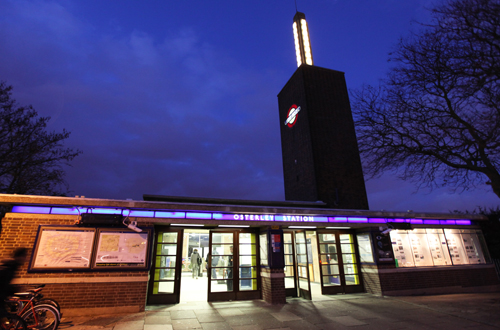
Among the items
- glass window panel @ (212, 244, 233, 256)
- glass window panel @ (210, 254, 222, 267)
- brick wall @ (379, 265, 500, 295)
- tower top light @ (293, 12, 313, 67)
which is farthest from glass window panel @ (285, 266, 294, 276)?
tower top light @ (293, 12, 313, 67)

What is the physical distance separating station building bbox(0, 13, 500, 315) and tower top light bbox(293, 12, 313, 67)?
1301cm

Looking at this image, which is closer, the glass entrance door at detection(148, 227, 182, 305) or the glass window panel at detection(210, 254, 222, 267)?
the glass entrance door at detection(148, 227, 182, 305)

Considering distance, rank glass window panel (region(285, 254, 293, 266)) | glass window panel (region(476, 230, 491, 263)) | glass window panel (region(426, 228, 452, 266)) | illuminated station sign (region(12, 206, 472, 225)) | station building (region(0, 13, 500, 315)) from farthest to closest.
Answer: glass window panel (region(476, 230, 491, 263)) → glass window panel (region(426, 228, 452, 266)) → glass window panel (region(285, 254, 293, 266)) → illuminated station sign (region(12, 206, 472, 225)) → station building (region(0, 13, 500, 315))

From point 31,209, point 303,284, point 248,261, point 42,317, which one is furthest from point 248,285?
point 31,209

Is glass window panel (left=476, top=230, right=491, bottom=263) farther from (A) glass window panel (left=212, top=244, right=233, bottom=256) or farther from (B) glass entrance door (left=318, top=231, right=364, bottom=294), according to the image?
(A) glass window panel (left=212, top=244, right=233, bottom=256)

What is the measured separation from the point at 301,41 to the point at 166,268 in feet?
65.6

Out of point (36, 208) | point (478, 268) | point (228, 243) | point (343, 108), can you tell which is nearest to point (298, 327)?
point (228, 243)

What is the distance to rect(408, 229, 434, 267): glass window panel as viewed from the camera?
36.5ft

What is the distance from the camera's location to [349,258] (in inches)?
433

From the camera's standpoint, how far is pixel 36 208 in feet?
25.2

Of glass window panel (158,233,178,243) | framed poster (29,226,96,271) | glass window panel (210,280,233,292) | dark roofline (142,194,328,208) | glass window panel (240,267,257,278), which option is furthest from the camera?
dark roofline (142,194,328,208)

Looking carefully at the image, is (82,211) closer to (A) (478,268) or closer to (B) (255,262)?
(B) (255,262)

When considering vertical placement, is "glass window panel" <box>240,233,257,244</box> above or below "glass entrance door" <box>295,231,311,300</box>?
above

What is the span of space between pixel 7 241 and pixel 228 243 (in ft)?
21.6
